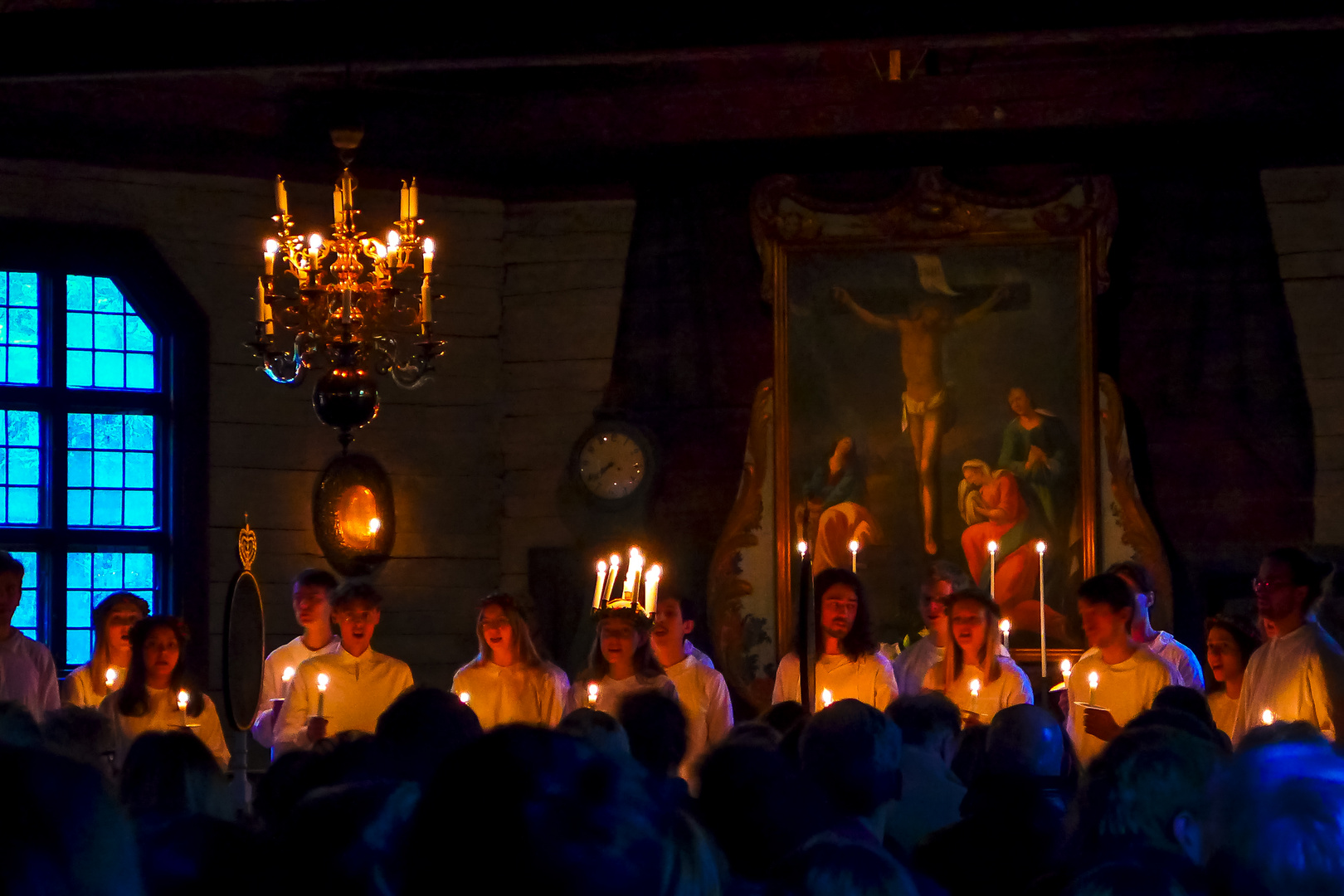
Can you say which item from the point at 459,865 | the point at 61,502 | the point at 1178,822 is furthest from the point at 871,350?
the point at 459,865

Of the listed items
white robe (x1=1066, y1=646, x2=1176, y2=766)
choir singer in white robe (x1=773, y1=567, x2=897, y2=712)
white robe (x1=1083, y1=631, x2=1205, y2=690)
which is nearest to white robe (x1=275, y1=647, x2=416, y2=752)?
choir singer in white robe (x1=773, y1=567, x2=897, y2=712)

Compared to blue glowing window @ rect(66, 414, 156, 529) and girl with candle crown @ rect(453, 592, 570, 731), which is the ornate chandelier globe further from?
blue glowing window @ rect(66, 414, 156, 529)

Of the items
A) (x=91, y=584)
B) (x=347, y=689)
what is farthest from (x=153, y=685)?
(x=91, y=584)

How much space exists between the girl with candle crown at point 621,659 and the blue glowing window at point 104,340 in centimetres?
491

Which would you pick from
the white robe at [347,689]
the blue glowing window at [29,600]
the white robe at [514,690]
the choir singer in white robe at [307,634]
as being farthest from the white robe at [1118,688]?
the blue glowing window at [29,600]

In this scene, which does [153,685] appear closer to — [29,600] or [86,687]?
[86,687]

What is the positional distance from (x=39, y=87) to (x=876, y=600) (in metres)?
6.55

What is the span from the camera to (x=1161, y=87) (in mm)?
10938

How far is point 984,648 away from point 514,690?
2.42m

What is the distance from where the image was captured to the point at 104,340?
11.4 metres

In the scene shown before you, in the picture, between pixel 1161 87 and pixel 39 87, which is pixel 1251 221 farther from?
pixel 39 87

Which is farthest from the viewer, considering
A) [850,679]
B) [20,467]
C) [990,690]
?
[20,467]

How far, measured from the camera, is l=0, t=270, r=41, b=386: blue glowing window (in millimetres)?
11047

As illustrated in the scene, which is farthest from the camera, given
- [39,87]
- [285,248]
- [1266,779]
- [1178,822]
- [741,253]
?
[741,253]
